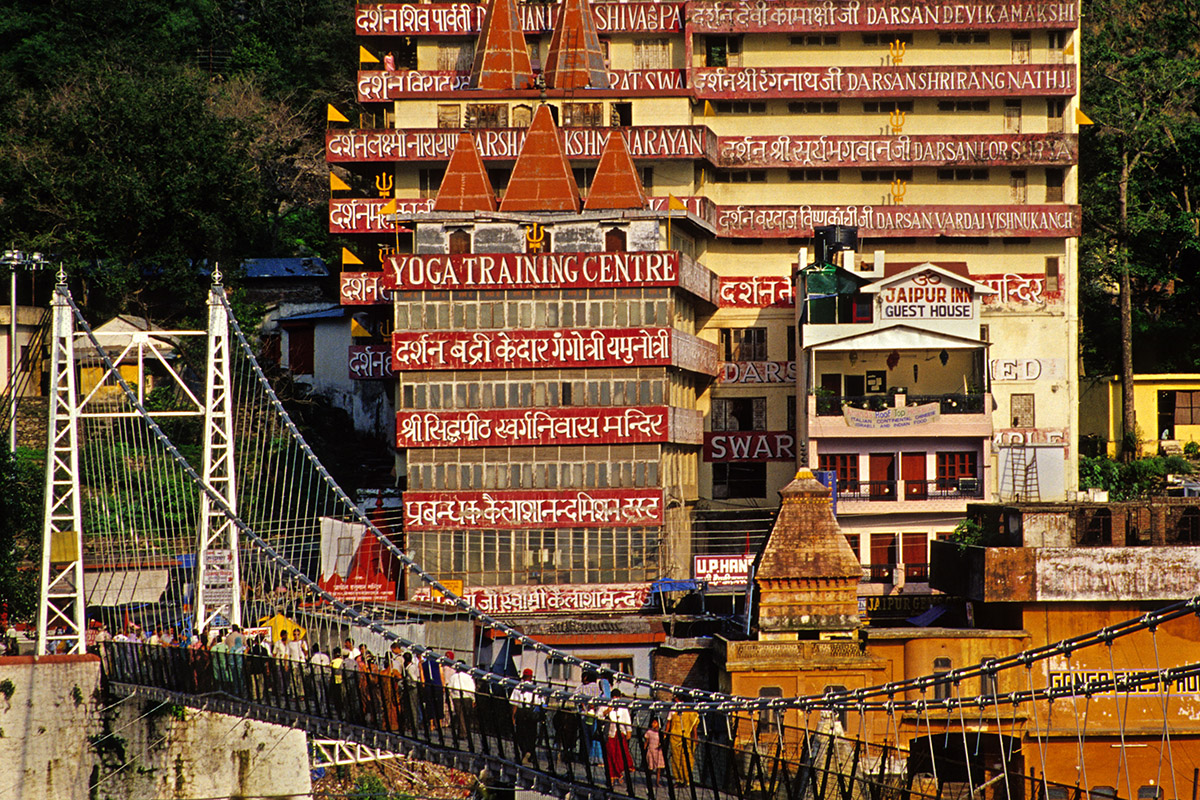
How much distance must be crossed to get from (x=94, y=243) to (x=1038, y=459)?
29.1m

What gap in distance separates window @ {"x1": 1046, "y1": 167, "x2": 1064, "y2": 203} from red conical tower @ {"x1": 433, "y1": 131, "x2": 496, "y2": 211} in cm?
1768

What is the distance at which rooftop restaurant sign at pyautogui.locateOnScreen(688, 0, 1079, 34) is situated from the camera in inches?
2190

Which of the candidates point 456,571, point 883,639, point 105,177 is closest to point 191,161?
point 105,177

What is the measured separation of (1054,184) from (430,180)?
19484mm

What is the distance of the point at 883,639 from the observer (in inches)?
1548

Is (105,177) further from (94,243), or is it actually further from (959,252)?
(959,252)

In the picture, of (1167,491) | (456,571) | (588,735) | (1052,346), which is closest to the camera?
(588,735)

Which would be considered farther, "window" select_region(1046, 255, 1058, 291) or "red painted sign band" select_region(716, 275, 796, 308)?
"red painted sign band" select_region(716, 275, 796, 308)

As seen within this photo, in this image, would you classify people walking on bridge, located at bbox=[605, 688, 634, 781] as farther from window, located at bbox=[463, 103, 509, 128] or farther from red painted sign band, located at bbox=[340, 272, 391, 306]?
window, located at bbox=[463, 103, 509, 128]

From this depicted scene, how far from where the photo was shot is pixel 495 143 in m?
53.6

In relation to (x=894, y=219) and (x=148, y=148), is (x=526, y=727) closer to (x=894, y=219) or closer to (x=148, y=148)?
(x=894, y=219)

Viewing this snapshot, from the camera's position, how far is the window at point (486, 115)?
55.0m

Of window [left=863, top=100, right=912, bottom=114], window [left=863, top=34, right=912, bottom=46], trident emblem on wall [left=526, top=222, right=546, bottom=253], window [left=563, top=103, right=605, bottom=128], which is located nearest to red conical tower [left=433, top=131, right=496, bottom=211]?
trident emblem on wall [left=526, top=222, right=546, bottom=253]

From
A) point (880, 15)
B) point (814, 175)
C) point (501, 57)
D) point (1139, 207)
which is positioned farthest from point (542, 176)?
point (1139, 207)
